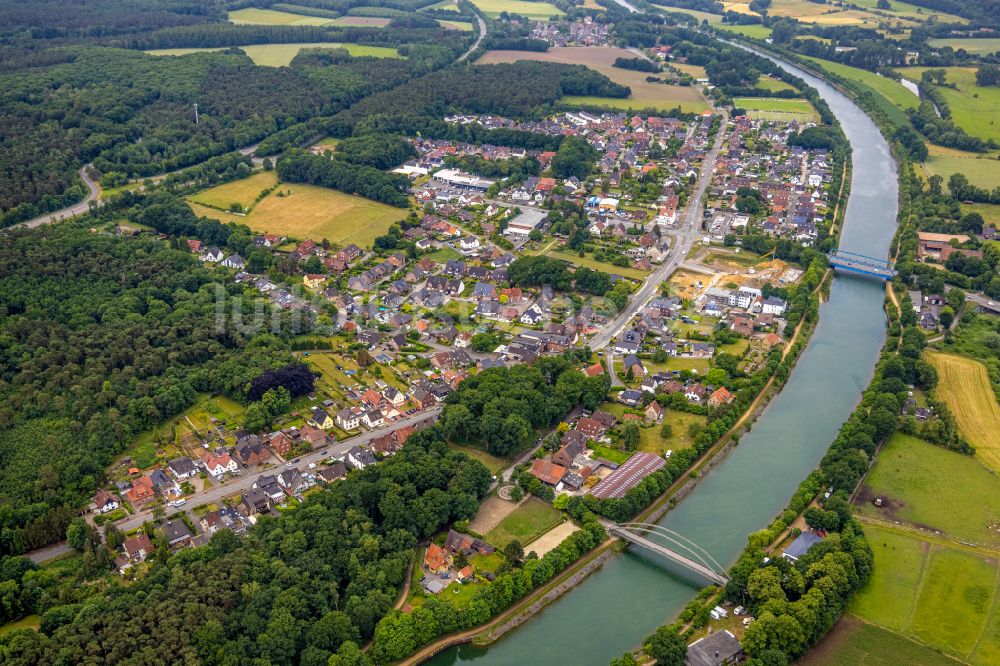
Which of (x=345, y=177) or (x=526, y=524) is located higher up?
(x=345, y=177)

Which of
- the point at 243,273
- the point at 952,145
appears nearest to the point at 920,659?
the point at 243,273

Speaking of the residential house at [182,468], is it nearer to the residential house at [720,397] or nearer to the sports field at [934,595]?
the residential house at [720,397]

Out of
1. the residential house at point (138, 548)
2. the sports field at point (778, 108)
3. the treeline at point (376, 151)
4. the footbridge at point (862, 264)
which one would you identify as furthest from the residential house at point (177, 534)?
the sports field at point (778, 108)

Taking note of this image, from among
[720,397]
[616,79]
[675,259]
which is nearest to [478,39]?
[616,79]

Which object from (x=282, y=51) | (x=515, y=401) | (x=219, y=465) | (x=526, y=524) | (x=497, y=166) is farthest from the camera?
(x=282, y=51)

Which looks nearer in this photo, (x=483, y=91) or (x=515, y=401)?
(x=515, y=401)

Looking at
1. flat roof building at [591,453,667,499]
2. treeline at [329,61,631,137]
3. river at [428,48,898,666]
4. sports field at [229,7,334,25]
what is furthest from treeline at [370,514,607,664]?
sports field at [229,7,334,25]

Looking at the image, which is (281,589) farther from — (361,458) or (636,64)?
(636,64)
